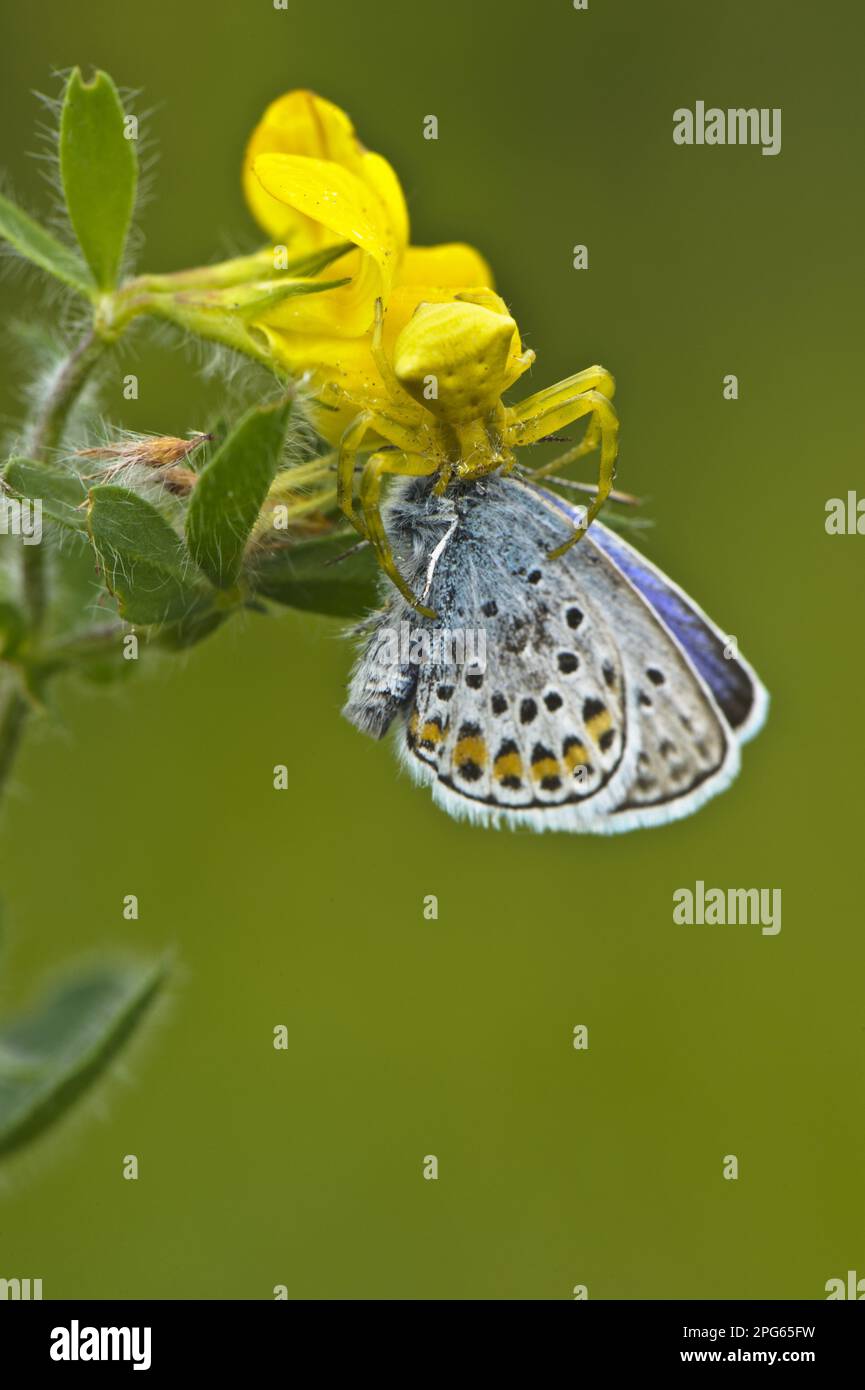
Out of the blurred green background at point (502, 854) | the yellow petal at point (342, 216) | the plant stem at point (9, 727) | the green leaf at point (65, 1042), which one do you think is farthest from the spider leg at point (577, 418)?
the blurred green background at point (502, 854)

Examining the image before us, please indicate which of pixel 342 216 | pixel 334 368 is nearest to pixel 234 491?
pixel 334 368

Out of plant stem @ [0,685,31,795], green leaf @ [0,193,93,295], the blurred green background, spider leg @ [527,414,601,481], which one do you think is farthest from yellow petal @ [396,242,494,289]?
the blurred green background

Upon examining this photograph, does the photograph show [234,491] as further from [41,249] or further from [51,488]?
[41,249]

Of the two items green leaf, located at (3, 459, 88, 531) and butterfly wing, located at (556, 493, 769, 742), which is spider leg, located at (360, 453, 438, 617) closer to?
butterfly wing, located at (556, 493, 769, 742)

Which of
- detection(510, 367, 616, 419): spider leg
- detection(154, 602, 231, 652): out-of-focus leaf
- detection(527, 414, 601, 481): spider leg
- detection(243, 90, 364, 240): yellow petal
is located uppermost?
detection(243, 90, 364, 240): yellow petal

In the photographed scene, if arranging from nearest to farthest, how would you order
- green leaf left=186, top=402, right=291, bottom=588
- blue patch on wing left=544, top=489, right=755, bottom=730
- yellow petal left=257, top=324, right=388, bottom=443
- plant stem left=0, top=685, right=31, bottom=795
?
green leaf left=186, top=402, right=291, bottom=588 < yellow petal left=257, top=324, right=388, bottom=443 < blue patch on wing left=544, top=489, right=755, bottom=730 < plant stem left=0, top=685, right=31, bottom=795
